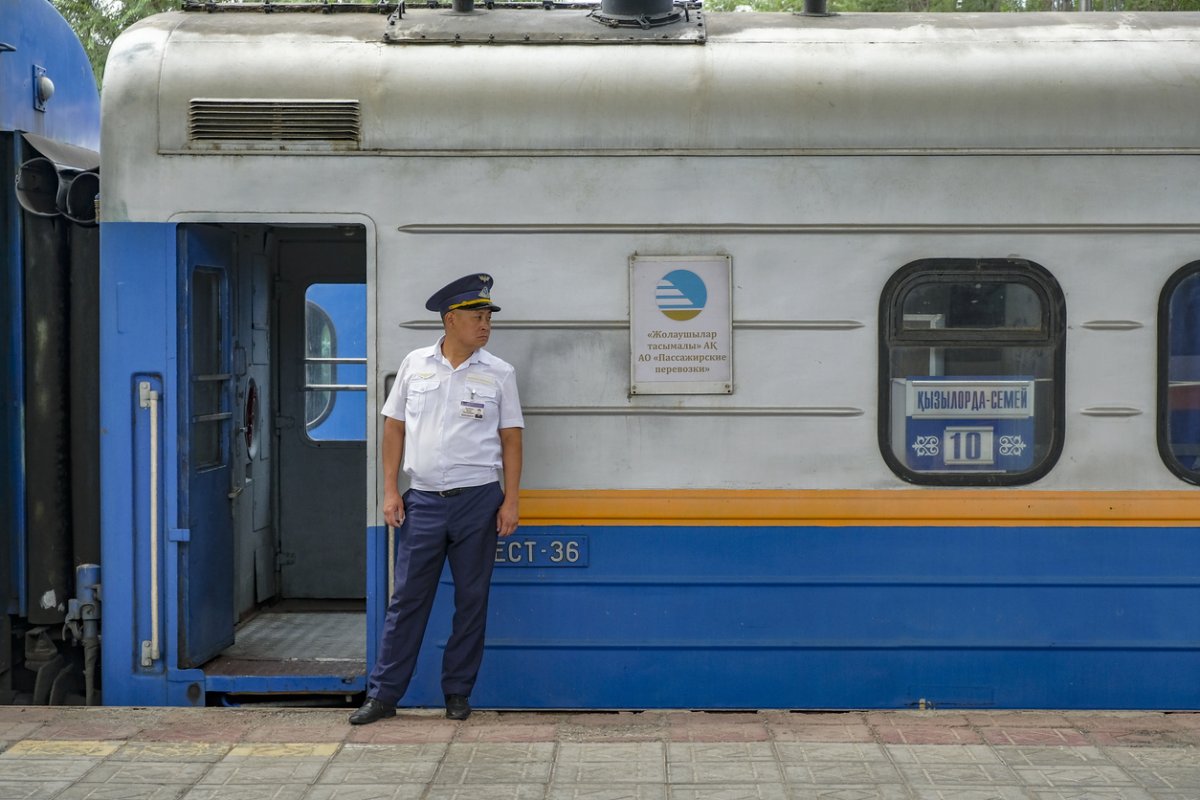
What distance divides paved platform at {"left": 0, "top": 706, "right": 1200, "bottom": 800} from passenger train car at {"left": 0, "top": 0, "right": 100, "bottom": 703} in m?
0.31

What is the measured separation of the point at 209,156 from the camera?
5.34 meters

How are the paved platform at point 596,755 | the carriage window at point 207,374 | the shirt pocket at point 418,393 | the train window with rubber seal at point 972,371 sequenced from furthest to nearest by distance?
the carriage window at point 207,374, the train window with rubber seal at point 972,371, the shirt pocket at point 418,393, the paved platform at point 596,755

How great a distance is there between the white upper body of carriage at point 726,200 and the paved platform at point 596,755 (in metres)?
0.95

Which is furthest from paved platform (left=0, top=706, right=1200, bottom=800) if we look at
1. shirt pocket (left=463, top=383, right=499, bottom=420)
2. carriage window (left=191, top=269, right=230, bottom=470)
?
shirt pocket (left=463, top=383, right=499, bottom=420)

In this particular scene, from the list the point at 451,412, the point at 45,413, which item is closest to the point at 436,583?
the point at 451,412

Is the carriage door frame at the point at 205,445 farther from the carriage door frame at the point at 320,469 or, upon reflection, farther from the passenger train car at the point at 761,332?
the carriage door frame at the point at 320,469

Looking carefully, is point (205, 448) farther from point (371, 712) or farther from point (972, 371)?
point (972, 371)

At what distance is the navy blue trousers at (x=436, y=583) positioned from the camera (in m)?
5.20

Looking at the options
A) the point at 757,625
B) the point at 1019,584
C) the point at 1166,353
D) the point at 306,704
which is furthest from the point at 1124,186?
the point at 306,704

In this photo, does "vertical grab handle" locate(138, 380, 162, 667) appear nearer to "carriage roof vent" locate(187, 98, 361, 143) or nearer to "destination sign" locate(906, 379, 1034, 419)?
"carriage roof vent" locate(187, 98, 361, 143)

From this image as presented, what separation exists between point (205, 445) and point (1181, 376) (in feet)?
13.2

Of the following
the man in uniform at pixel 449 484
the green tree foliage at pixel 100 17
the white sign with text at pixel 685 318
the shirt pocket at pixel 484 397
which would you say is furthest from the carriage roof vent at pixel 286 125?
the green tree foliage at pixel 100 17

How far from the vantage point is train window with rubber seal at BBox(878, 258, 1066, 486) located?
17.4ft

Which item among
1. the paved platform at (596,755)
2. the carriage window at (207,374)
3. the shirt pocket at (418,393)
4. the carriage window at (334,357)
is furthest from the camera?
the carriage window at (334,357)
